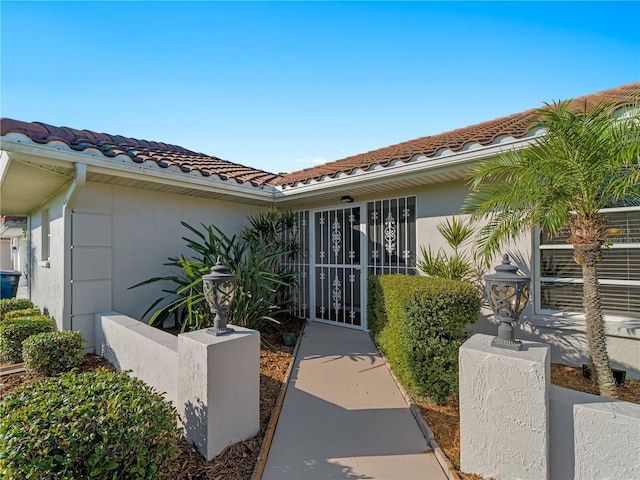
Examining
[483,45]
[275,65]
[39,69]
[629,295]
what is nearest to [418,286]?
[629,295]

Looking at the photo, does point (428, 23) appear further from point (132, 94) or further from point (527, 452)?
point (527, 452)

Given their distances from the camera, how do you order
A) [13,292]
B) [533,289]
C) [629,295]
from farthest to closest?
[13,292], [533,289], [629,295]

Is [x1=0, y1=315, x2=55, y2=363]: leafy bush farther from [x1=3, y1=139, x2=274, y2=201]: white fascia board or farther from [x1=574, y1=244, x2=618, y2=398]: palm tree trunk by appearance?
[x1=574, y1=244, x2=618, y2=398]: palm tree trunk

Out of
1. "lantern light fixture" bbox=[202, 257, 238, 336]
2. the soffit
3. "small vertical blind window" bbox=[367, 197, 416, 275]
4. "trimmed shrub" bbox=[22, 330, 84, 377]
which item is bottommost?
"trimmed shrub" bbox=[22, 330, 84, 377]

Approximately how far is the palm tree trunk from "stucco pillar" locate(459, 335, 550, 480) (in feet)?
5.66

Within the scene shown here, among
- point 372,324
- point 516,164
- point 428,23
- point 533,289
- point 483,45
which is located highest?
point 428,23

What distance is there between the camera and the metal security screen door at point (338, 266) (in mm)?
7758

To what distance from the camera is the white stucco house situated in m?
4.71

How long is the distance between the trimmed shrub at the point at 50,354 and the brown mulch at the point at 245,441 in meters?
0.18

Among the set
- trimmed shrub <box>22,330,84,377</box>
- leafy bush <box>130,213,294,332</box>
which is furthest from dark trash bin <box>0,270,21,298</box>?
trimmed shrub <box>22,330,84,377</box>

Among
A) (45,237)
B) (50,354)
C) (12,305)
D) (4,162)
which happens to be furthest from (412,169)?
(12,305)

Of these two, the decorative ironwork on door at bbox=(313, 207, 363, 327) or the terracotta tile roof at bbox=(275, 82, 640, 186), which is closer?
the terracotta tile roof at bbox=(275, 82, 640, 186)

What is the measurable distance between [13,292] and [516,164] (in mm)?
16436

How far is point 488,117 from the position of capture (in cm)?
781
